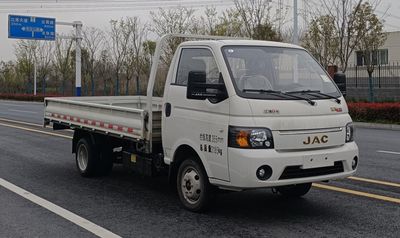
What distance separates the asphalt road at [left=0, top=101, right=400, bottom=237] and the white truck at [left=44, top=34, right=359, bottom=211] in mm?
353

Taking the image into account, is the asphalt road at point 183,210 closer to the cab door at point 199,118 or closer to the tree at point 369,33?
the cab door at point 199,118

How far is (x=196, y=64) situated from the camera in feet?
20.1

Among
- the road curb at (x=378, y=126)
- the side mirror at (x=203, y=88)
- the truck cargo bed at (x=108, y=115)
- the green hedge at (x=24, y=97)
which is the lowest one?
the road curb at (x=378, y=126)

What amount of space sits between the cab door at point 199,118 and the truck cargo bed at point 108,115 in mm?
390

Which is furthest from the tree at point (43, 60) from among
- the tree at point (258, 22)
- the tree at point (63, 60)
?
the tree at point (258, 22)

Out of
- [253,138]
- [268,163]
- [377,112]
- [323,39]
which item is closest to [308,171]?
[268,163]

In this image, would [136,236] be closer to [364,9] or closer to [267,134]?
[267,134]

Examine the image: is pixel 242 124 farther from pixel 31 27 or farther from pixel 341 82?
pixel 31 27

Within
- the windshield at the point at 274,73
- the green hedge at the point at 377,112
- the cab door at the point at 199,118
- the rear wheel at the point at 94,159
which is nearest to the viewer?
the cab door at the point at 199,118

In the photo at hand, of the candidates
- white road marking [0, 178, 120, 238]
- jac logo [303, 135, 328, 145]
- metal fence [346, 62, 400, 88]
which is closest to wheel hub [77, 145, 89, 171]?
white road marking [0, 178, 120, 238]

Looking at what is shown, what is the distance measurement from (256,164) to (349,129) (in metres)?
1.45

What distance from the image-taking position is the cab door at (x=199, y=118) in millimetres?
5387

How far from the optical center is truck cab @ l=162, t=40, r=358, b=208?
17.0 ft

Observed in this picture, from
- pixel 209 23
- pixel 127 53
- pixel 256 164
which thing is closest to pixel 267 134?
pixel 256 164
